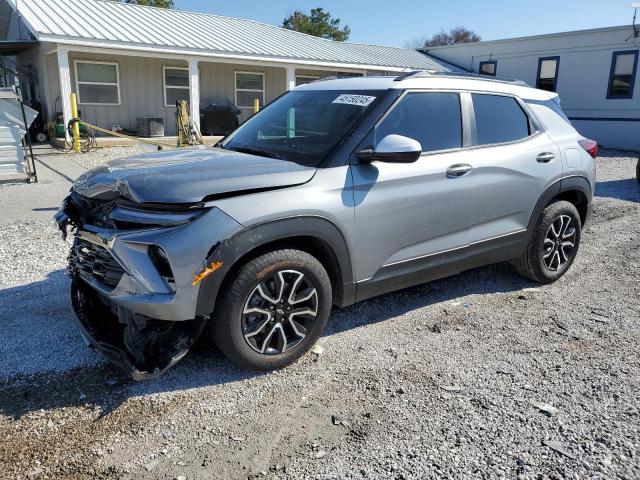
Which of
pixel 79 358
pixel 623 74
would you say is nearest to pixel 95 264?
pixel 79 358

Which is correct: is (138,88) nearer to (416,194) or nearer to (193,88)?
(193,88)

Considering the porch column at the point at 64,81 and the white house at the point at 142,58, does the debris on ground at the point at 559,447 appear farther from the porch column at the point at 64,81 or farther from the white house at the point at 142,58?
the white house at the point at 142,58

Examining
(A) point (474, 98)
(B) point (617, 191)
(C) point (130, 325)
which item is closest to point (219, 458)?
(C) point (130, 325)

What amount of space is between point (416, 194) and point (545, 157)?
5.37 ft

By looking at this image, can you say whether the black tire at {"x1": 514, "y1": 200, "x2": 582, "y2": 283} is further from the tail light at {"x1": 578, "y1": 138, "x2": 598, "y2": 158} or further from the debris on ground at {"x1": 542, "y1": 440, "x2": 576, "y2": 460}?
the debris on ground at {"x1": 542, "y1": 440, "x2": 576, "y2": 460}

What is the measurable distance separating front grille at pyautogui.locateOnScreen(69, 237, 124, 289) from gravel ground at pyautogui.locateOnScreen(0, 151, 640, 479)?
2.07 feet

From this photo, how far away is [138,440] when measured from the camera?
9.00 feet

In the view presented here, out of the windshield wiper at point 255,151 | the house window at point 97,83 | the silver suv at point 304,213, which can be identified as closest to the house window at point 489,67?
the house window at point 97,83

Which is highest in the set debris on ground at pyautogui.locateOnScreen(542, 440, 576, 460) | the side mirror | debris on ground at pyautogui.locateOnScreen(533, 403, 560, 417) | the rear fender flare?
the side mirror

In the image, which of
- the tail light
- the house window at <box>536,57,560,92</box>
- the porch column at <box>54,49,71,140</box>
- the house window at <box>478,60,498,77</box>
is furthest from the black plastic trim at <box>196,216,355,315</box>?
the house window at <box>478,60,498,77</box>

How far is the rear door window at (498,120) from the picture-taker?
A: 14.2 ft

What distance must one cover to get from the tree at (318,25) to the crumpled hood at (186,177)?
51596 mm

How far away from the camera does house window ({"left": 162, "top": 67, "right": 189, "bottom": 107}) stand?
18.6 meters

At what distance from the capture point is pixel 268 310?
3.26m
